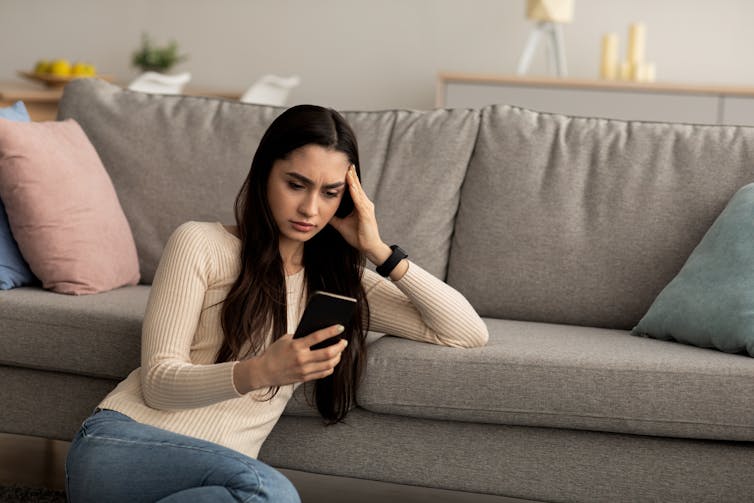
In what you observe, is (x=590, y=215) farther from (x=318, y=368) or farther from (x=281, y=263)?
(x=318, y=368)

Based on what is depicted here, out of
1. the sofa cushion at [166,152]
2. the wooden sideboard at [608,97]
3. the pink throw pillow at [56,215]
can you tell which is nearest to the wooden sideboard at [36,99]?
the wooden sideboard at [608,97]

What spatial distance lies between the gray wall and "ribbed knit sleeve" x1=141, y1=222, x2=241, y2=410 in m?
4.44

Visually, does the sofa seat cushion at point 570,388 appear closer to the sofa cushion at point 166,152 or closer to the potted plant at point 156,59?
the sofa cushion at point 166,152

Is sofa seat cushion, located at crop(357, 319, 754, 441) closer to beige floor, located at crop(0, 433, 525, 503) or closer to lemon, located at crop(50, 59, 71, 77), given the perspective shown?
beige floor, located at crop(0, 433, 525, 503)

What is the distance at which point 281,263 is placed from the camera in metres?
1.85

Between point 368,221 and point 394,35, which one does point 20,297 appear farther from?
point 394,35

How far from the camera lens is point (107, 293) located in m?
2.40

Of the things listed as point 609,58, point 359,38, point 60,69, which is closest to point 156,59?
point 60,69

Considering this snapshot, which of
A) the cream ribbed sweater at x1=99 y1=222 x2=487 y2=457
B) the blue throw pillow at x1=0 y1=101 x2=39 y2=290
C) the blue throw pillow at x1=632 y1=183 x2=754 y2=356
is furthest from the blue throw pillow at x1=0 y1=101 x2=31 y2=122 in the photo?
the blue throw pillow at x1=632 y1=183 x2=754 y2=356

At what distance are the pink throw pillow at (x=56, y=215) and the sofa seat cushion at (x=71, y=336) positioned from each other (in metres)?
0.15

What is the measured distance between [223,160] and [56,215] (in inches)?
18.3

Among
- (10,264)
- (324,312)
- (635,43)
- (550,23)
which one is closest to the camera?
(324,312)

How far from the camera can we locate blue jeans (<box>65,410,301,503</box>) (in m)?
1.53

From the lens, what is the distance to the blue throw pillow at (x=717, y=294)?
2.04 metres
